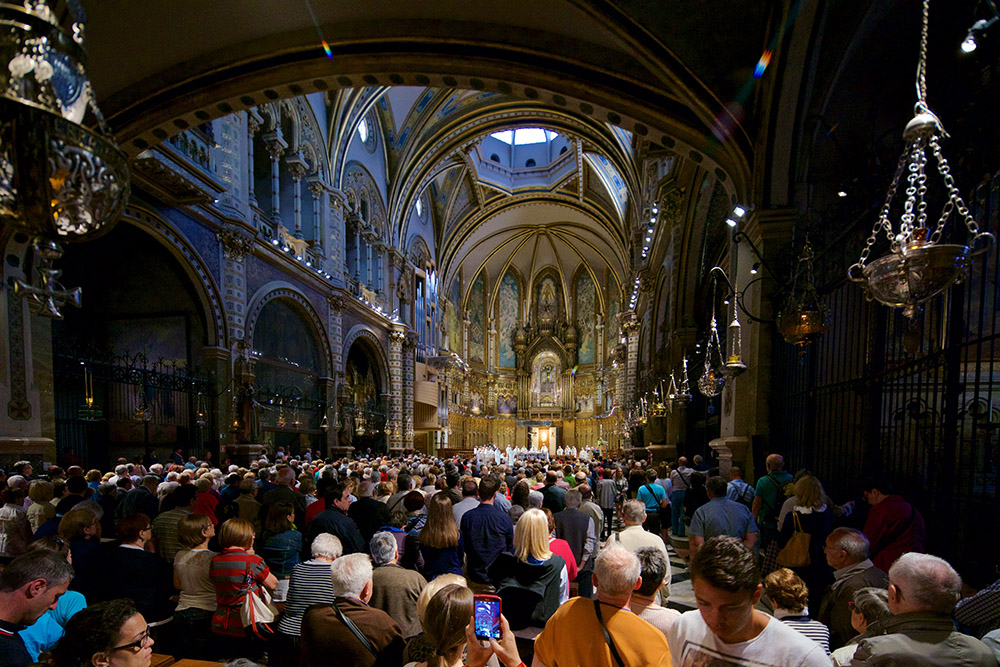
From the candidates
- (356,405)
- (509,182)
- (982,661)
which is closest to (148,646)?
(982,661)

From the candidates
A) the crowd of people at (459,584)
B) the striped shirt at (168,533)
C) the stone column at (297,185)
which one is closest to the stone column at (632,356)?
the stone column at (297,185)

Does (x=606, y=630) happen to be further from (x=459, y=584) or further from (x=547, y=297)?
(x=547, y=297)

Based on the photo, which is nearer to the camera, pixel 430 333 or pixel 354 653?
pixel 354 653

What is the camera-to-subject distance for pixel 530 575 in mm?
3365

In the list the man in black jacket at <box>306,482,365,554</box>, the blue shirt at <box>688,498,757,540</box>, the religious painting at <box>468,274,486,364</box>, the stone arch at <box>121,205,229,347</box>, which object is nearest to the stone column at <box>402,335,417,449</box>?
the stone arch at <box>121,205,229,347</box>

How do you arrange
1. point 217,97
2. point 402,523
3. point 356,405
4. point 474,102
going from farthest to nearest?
1. point 474,102
2. point 356,405
3. point 217,97
4. point 402,523

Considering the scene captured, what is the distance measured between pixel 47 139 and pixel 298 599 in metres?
2.53

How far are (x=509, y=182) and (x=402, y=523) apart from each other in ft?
90.4

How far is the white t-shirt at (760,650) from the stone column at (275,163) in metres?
15.2

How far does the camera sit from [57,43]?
2156 mm

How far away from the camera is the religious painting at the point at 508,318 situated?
38.3m

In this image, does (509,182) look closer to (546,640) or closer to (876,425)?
(876,425)

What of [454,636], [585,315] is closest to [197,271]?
[454,636]

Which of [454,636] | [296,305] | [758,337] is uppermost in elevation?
[296,305]
